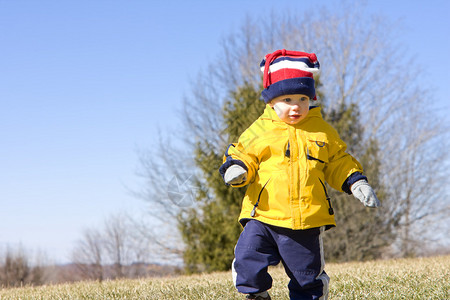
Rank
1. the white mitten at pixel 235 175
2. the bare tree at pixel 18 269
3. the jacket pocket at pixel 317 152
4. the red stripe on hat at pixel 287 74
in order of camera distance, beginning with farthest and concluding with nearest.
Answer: the bare tree at pixel 18 269 → the red stripe on hat at pixel 287 74 → the jacket pocket at pixel 317 152 → the white mitten at pixel 235 175

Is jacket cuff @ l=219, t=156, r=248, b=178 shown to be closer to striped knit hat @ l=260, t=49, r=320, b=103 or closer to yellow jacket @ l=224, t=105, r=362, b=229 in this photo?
yellow jacket @ l=224, t=105, r=362, b=229

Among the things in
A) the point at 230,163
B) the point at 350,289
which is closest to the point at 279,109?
the point at 230,163

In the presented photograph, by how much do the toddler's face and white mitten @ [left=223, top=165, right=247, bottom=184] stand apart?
517mm

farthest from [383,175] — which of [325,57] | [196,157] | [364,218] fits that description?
[196,157]

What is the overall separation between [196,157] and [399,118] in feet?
31.5

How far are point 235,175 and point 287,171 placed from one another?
14.5 inches

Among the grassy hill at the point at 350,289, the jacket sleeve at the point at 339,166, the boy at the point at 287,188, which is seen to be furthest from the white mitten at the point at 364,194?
the grassy hill at the point at 350,289

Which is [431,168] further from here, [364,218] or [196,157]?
[196,157]

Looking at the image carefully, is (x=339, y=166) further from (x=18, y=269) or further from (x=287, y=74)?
(x=18, y=269)

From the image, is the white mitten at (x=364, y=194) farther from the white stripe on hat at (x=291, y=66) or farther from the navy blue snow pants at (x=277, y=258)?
the white stripe on hat at (x=291, y=66)

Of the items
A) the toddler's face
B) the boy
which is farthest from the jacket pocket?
the toddler's face

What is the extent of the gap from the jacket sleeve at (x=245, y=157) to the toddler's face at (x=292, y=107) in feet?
0.91

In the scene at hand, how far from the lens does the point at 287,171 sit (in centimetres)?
349

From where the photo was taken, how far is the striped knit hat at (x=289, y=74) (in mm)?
3635
